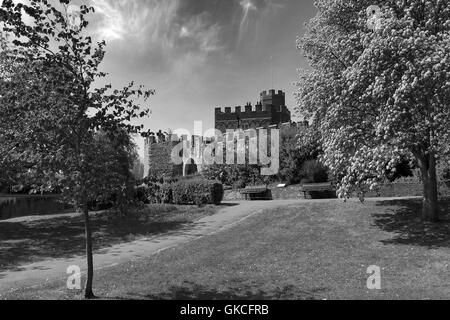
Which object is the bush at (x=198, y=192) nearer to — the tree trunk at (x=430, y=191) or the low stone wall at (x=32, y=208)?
the tree trunk at (x=430, y=191)

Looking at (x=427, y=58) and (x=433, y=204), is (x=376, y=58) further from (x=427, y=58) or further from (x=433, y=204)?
(x=433, y=204)

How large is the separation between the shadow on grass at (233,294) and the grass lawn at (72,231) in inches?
174

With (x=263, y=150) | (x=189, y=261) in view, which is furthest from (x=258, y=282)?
(x=263, y=150)

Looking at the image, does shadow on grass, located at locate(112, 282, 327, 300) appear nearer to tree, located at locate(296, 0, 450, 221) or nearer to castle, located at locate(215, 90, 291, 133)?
tree, located at locate(296, 0, 450, 221)

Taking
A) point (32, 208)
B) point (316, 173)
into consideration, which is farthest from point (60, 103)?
point (32, 208)

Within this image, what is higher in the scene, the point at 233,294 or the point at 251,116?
the point at 251,116

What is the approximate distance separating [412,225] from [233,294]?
8.12 m

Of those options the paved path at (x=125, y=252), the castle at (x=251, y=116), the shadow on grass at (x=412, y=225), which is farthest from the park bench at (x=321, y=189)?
the castle at (x=251, y=116)

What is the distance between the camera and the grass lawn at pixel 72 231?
14266 mm

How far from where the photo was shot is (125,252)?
13469mm

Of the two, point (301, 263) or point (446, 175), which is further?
point (446, 175)

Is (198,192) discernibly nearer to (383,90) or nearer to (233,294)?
(383,90)

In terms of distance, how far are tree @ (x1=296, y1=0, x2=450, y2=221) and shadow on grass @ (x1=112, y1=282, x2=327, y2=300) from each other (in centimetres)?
→ 479

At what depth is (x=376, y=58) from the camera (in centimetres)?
1189
